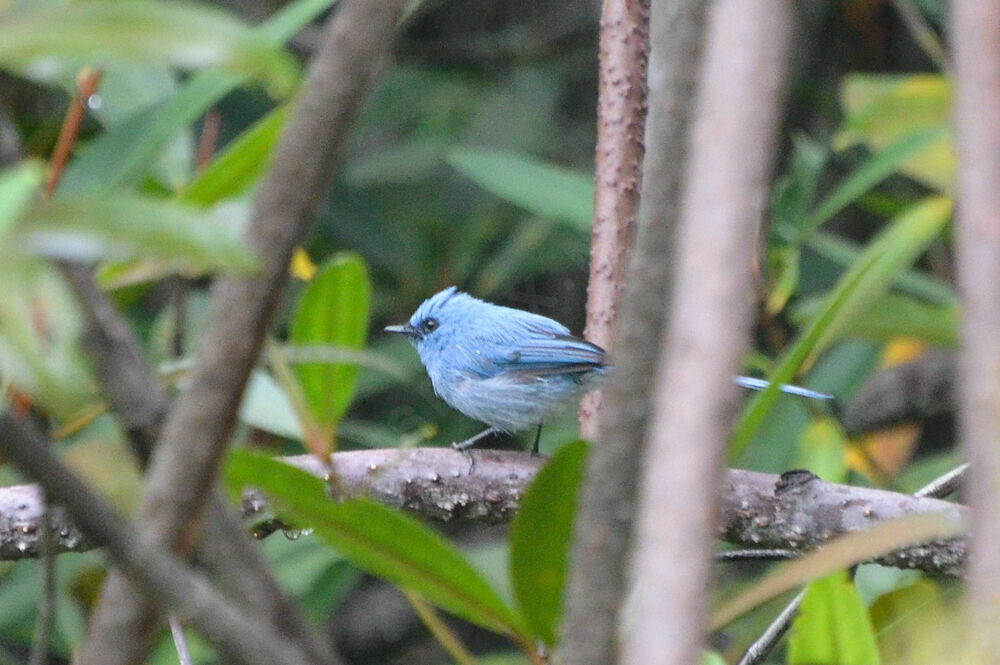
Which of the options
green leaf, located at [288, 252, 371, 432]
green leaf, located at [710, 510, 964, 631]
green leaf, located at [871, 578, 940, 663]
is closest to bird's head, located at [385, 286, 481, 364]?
green leaf, located at [288, 252, 371, 432]

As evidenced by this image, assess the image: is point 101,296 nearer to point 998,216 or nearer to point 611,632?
point 611,632

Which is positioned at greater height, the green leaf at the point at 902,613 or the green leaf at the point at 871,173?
the green leaf at the point at 871,173

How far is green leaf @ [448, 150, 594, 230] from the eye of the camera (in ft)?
12.1

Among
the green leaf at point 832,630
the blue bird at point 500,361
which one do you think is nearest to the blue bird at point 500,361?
the blue bird at point 500,361

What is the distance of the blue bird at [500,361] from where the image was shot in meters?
3.45

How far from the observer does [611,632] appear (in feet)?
2.68

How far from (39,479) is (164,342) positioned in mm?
A: 2880

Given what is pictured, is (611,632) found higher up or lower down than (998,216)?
lower down

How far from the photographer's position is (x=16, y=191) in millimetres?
772

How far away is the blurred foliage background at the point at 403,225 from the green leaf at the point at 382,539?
0.14m

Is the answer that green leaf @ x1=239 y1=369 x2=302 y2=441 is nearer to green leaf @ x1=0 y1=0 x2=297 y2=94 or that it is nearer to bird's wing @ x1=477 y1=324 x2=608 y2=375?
bird's wing @ x1=477 y1=324 x2=608 y2=375

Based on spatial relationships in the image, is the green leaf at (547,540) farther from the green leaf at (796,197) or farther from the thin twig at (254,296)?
the green leaf at (796,197)

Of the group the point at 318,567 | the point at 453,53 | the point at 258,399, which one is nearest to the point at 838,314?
the point at 258,399

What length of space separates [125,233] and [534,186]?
9.84ft
